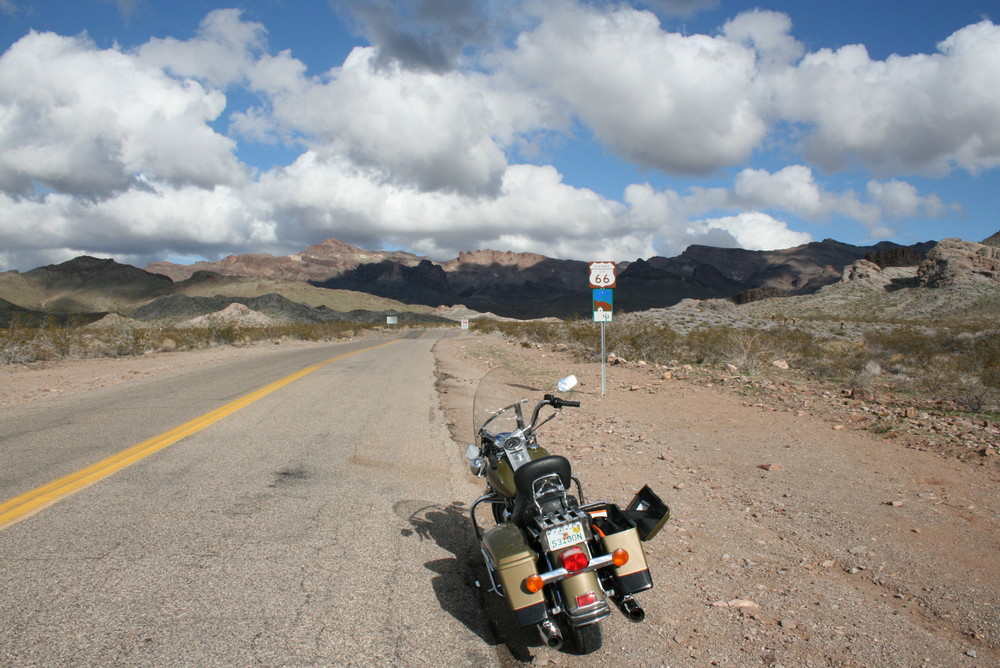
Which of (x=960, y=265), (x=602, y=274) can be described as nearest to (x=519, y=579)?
(x=602, y=274)

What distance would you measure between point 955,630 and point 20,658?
456 cm

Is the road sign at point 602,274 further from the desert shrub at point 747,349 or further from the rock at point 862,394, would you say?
the desert shrub at point 747,349

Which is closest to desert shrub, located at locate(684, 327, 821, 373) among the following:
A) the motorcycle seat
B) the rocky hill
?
the motorcycle seat

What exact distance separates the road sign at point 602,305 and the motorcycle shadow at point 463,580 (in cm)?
792

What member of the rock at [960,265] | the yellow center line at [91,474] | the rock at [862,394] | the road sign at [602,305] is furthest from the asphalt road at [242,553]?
the rock at [960,265]

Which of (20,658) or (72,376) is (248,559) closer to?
(20,658)

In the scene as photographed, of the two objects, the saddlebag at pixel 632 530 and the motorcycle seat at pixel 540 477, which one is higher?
the motorcycle seat at pixel 540 477

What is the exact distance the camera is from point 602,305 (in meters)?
12.8

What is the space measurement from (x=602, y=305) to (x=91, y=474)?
9458 mm

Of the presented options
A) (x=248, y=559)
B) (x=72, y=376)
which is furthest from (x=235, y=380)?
(x=248, y=559)

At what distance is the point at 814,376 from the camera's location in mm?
14102

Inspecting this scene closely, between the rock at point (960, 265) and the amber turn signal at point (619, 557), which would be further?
the rock at point (960, 265)

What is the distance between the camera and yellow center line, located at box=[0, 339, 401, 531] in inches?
179

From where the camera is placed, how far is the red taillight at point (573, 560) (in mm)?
2926
